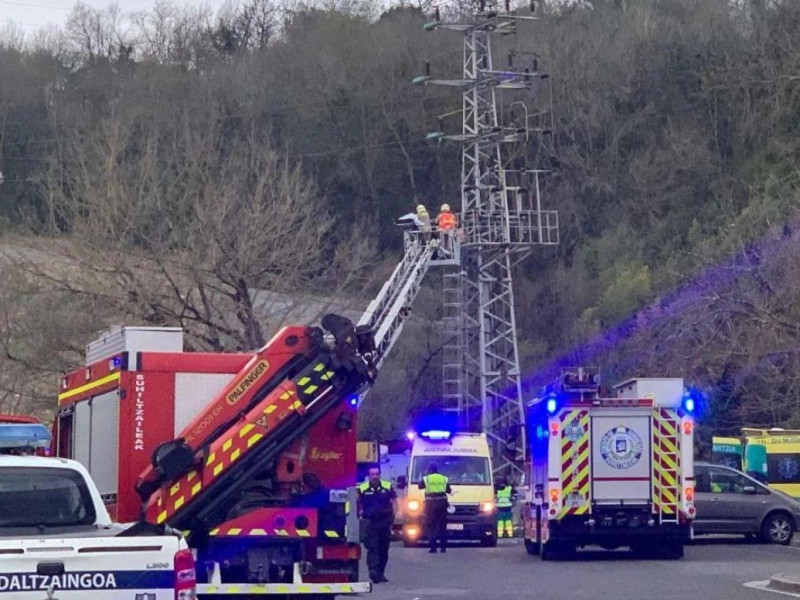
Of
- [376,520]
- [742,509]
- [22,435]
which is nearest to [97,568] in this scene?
[22,435]

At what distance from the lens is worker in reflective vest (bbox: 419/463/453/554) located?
25609 millimetres

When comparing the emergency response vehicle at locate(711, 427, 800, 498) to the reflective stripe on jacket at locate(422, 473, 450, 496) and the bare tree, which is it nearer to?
the bare tree

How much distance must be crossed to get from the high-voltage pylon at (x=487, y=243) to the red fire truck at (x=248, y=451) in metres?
27.6

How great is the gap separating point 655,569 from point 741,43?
37919 mm

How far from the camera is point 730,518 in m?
27.5

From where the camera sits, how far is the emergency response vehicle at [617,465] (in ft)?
74.2

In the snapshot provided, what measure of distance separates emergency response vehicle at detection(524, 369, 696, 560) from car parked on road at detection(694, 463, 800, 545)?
14.0 ft

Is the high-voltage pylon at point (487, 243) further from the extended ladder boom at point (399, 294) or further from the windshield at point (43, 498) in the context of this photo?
the windshield at point (43, 498)

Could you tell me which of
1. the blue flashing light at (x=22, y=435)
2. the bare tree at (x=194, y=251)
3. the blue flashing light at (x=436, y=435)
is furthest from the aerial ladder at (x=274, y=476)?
the bare tree at (x=194, y=251)

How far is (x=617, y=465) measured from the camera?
22859 mm

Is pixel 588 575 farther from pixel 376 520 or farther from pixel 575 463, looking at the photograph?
pixel 376 520

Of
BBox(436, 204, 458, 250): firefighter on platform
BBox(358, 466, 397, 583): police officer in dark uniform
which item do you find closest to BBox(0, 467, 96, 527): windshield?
BBox(358, 466, 397, 583): police officer in dark uniform

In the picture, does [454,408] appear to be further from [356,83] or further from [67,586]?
[67,586]

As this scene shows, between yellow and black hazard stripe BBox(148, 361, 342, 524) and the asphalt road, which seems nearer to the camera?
yellow and black hazard stripe BBox(148, 361, 342, 524)
